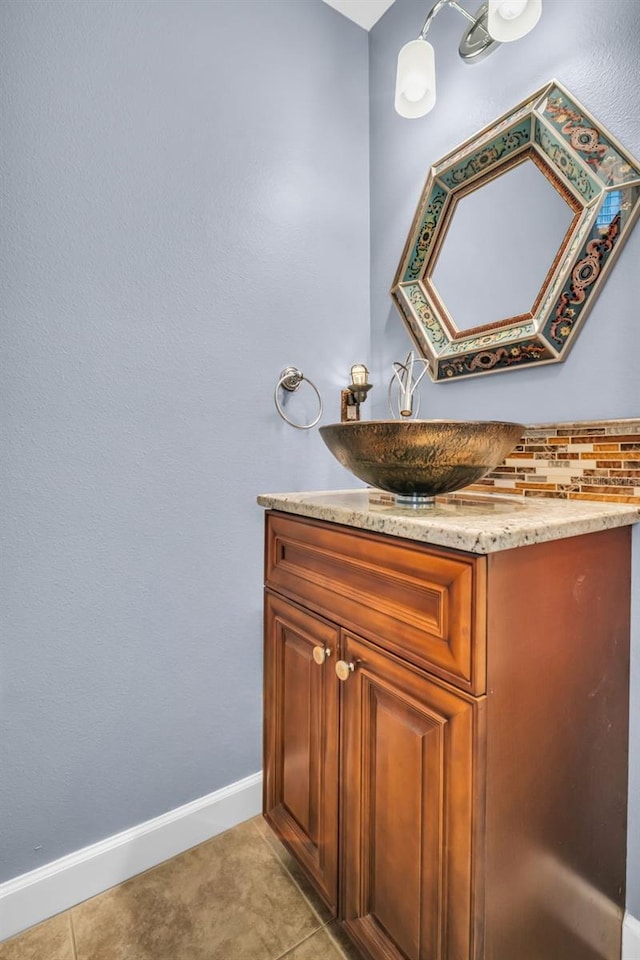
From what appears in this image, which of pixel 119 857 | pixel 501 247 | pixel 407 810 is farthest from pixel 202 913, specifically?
pixel 501 247

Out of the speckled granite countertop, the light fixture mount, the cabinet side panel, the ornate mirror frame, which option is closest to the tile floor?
the cabinet side panel

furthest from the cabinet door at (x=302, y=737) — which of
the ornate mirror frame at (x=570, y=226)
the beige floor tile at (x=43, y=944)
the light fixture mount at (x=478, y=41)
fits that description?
the light fixture mount at (x=478, y=41)

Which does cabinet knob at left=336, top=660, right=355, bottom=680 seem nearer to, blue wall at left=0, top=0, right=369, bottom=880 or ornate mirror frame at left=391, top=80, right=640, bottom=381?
blue wall at left=0, top=0, right=369, bottom=880

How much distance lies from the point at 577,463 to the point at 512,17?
0.91 metres

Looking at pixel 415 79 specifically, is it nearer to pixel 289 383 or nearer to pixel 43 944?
pixel 289 383

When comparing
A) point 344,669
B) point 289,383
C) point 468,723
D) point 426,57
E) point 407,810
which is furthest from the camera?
point 289,383

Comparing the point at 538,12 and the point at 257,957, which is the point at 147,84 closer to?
the point at 538,12

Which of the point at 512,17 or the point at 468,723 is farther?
the point at 512,17

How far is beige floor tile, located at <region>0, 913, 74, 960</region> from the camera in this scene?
3.08ft

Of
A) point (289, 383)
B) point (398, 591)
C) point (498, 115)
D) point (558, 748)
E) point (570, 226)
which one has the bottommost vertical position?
point (558, 748)

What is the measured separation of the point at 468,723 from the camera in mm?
629

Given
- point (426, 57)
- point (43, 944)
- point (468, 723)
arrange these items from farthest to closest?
point (426, 57)
point (43, 944)
point (468, 723)

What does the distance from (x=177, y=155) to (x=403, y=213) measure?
654 mm

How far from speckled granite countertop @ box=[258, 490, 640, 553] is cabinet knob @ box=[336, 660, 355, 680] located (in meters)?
0.26
